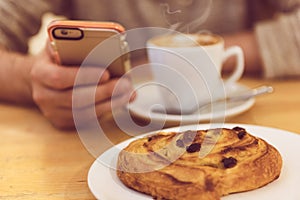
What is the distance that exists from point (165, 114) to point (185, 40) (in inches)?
6.0

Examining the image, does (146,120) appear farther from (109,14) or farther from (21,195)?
(109,14)

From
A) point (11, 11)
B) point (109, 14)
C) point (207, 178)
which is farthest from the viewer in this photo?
point (109, 14)

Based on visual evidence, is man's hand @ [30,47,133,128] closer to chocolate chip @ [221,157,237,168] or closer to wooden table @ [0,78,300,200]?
wooden table @ [0,78,300,200]

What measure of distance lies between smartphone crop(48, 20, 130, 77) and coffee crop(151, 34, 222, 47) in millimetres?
101

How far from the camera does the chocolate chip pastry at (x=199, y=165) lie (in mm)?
637

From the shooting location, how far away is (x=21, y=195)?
76 centimetres

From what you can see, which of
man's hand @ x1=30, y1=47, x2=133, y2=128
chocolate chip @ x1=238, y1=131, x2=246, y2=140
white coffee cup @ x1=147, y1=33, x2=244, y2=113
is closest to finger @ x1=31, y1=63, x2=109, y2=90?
man's hand @ x1=30, y1=47, x2=133, y2=128

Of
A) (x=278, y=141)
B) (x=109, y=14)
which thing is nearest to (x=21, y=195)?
(x=278, y=141)

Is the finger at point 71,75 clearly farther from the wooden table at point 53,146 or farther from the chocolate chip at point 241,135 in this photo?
the chocolate chip at point 241,135

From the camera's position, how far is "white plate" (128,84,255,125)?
0.96m

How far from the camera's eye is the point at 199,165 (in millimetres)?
667

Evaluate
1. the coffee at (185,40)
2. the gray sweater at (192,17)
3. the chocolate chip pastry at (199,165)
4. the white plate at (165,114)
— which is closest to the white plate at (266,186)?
the chocolate chip pastry at (199,165)

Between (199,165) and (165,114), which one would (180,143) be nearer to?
(199,165)

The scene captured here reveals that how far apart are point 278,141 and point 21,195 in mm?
386
